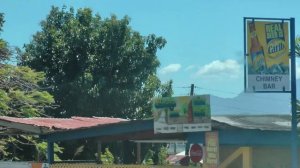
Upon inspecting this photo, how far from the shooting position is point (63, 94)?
98.8ft

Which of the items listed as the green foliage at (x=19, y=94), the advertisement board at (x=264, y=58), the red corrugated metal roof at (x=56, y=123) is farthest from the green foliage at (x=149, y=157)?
the advertisement board at (x=264, y=58)

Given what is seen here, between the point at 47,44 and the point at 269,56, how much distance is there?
21.1 metres

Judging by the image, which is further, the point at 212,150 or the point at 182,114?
the point at 182,114

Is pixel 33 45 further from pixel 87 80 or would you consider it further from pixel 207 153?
pixel 207 153

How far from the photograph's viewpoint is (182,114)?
14.3 meters

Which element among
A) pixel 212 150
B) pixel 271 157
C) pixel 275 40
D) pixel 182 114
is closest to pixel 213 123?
pixel 212 150

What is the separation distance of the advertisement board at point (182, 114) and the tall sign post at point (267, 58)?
1.78 metres

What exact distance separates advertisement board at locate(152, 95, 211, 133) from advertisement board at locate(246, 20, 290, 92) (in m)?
1.84

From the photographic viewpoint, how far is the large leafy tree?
29.9 meters

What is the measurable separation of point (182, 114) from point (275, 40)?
→ 3057 mm

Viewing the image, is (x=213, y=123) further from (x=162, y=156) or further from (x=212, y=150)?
(x=162, y=156)

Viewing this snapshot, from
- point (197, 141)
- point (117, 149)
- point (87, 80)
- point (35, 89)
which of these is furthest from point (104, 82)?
point (197, 141)

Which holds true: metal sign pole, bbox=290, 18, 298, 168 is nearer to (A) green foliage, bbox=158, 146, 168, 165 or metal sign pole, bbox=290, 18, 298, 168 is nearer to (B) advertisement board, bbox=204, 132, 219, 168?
(B) advertisement board, bbox=204, 132, 219, 168

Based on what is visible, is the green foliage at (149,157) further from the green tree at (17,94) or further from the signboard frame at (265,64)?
the signboard frame at (265,64)
